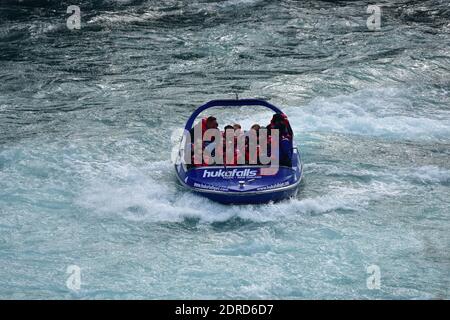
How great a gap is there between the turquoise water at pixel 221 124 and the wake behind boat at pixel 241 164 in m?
0.31

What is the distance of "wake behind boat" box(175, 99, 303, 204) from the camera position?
1279 centimetres

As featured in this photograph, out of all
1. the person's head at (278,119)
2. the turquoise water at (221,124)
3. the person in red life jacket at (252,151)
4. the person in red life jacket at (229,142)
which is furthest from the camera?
the person's head at (278,119)

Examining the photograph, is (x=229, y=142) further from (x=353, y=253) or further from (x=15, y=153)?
(x=15, y=153)

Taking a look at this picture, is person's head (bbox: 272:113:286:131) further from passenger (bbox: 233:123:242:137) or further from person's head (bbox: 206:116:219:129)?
Result: person's head (bbox: 206:116:219:129)

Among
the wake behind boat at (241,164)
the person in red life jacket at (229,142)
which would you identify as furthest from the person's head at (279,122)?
the person in red life jacket at (229,142)

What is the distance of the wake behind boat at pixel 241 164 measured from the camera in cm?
1279

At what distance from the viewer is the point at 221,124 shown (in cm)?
1717

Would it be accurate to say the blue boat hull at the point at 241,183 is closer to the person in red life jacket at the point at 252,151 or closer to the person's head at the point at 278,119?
the person in red life jacket at the point at 252,151
